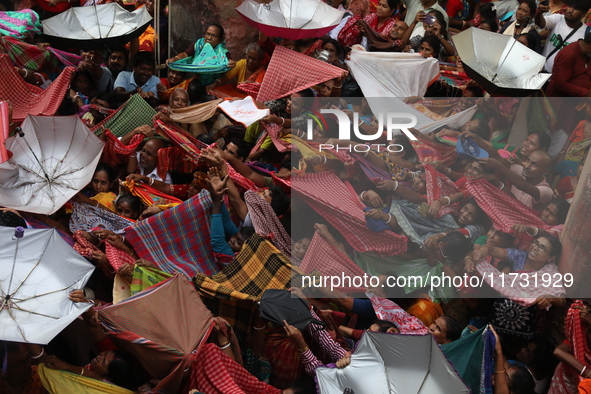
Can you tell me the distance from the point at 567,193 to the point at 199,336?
3058mm

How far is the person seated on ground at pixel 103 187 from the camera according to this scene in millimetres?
6453

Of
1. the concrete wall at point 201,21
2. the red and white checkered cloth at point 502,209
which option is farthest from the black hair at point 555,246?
the concrete wall at point 201,21

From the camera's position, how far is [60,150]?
248 inches

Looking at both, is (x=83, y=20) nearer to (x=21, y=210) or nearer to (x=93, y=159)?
(x=93, y=159)

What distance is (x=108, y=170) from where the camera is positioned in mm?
6680

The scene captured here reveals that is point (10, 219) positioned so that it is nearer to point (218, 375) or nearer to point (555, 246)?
point (218, 375)

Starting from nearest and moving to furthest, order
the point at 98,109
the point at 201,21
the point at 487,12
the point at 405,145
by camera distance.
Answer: the point at 405,145
the point at 98,109
the point at 201,21
the point at 487,12

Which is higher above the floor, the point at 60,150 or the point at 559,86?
the point at 559,86

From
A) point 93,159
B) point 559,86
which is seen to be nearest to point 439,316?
point 559,86

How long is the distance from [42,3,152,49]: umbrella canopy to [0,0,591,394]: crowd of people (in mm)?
190

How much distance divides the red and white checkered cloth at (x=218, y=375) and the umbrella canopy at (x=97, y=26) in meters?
4.45

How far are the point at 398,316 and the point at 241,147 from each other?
8.11 feet

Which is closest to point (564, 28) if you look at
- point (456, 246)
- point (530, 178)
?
point (530, 178)

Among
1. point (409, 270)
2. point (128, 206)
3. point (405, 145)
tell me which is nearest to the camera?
point (409, 270)
